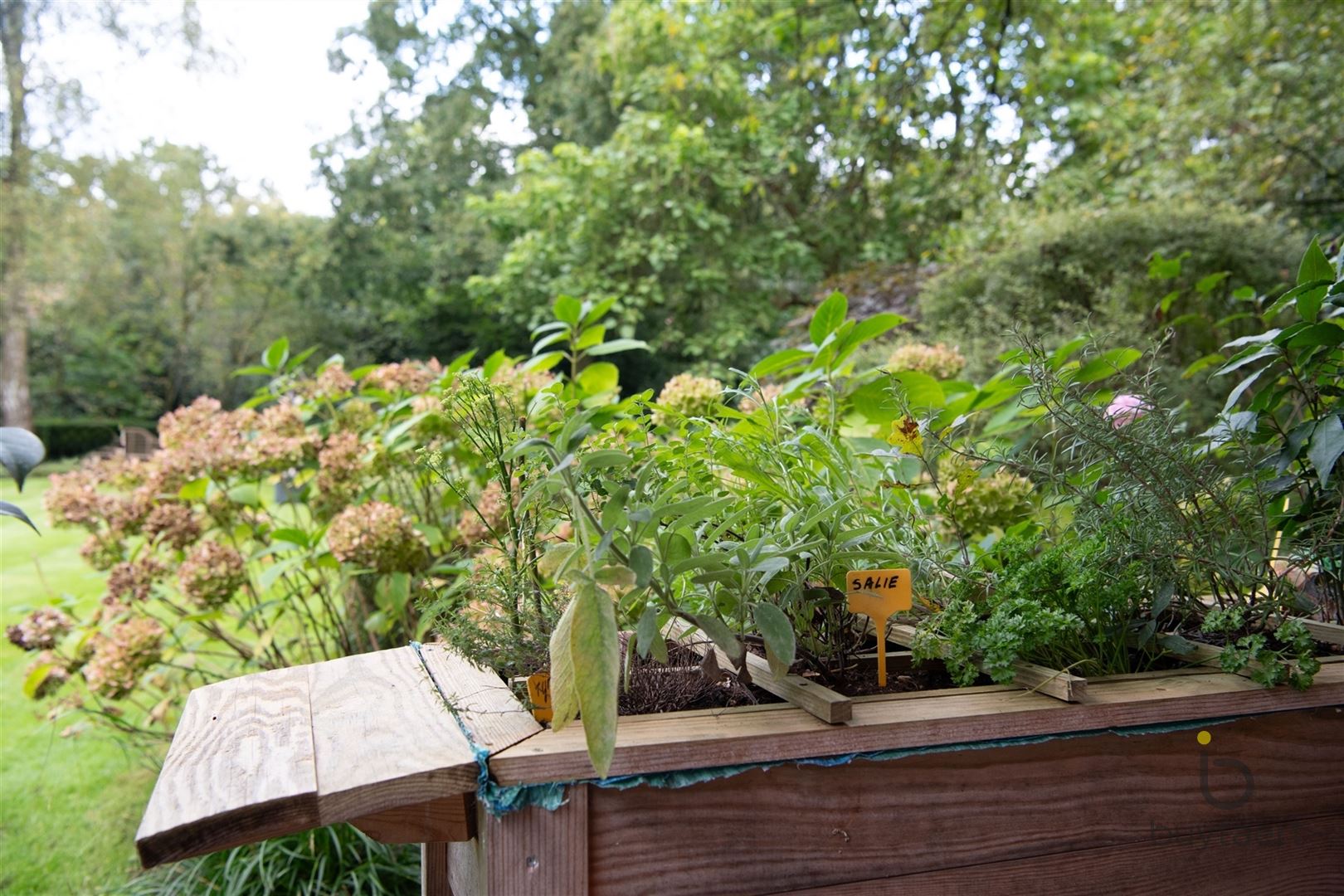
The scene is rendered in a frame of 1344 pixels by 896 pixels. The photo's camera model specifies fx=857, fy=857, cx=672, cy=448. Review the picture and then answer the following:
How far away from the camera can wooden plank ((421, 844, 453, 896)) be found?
1.04 metres

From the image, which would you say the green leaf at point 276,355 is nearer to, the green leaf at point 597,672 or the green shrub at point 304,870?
the green shrub at point 304,870

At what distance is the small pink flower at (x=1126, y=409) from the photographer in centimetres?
87

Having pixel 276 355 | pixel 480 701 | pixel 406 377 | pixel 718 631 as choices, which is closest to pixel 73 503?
pixel 276 355

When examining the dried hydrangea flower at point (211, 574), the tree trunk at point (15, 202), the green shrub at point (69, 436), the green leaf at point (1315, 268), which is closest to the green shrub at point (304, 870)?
the dried hydrangea flower at point (211, 574)

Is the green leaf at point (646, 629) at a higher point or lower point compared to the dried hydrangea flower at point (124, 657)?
higher

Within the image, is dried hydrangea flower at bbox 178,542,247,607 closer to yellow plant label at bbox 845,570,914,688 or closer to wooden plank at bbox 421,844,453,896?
wooden plank at bbox 421,844,453,896

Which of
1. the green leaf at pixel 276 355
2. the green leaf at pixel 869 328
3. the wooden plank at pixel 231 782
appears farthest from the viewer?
the green leaf at pixel 276 355

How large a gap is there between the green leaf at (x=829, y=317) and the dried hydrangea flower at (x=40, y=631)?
194cm

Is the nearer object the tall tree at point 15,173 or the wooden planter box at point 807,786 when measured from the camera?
the wooden planter box at point 807,786

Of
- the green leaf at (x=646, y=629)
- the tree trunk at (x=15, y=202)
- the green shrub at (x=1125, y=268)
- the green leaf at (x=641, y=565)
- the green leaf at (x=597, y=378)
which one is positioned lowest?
Answer: the green leaf at (x=646, y=629)

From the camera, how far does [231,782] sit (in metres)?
0.60

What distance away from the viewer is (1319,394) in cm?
101

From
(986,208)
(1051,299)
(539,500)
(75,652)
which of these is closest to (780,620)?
(539,500)

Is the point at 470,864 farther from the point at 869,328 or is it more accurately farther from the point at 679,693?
the point at 869,328
